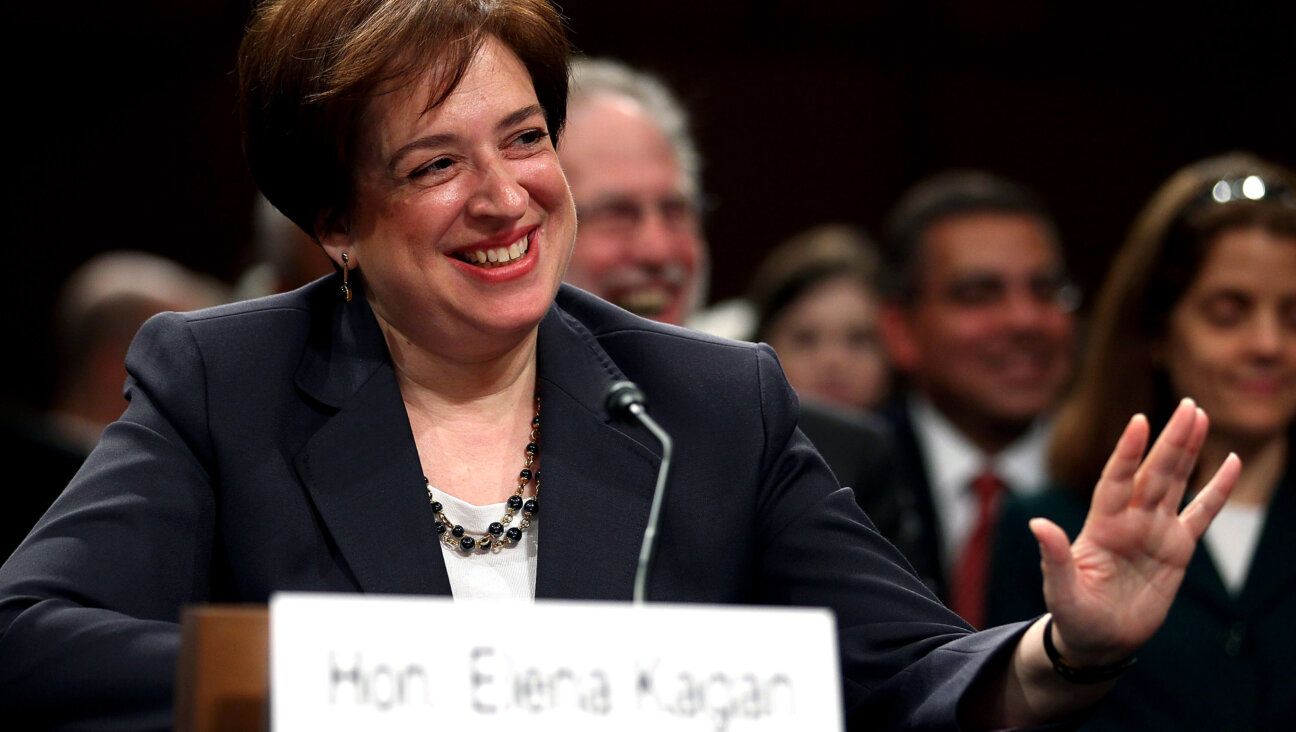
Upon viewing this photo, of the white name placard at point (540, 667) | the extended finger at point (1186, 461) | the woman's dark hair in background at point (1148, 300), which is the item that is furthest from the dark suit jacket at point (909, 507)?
the white name placard at point (540, 667)

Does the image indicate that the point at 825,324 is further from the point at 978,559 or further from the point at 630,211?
the point at 630,211

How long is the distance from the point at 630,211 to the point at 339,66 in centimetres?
141

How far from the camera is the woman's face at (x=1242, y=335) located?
3.19 m

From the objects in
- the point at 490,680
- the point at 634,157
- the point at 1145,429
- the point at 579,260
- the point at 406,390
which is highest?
the point at 634,157

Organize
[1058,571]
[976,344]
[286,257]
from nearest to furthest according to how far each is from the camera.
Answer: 1. [1058,571]
2. [286,257]
3. [976,344]

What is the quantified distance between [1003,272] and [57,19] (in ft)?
12.0

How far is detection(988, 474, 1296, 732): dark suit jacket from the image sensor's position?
2920 millimetres

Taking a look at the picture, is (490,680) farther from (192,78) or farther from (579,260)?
(192,78)

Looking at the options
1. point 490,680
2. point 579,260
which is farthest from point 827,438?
point 490,680

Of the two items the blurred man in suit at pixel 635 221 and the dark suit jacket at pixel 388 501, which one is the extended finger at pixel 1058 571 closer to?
the dark suit jacket at pixel 388 501

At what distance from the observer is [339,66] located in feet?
6.25

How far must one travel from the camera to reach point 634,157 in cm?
330

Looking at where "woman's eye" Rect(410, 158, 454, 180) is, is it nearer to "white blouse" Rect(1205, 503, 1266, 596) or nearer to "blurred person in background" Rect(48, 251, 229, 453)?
"white blouse" Rect(1205, 503, 1266, 596)

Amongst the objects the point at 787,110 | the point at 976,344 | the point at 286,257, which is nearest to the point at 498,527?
the point at 286,257
